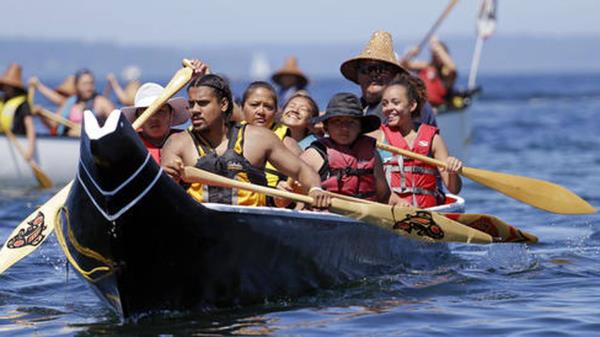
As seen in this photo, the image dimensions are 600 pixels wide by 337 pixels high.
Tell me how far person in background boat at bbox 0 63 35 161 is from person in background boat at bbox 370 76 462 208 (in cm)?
831

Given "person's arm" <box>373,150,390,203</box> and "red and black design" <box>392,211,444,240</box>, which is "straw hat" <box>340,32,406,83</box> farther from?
"red and black design" <box>392,211,444,240</box>

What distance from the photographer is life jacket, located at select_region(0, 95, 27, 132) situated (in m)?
16.6

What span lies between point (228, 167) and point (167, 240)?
812 mm

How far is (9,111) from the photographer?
16609 mm

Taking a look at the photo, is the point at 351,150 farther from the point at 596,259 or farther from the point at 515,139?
the point at 515,139

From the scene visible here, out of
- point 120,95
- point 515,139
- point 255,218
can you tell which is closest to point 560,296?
point 255,218

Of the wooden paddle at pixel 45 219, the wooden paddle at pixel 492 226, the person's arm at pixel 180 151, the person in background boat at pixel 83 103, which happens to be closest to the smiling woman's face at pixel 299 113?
the wooden paddle at pixel 45 219

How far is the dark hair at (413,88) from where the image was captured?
9.24 metres

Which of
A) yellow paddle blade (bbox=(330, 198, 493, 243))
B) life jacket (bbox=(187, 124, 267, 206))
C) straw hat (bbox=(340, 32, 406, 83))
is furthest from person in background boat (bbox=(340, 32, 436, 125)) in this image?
life jacket (bbox=(187, 124, 267, 206))

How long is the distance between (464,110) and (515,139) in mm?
8037

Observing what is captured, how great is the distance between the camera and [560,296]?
8.29m

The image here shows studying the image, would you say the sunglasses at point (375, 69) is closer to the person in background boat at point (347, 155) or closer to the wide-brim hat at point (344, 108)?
the person in background boat at point (347, 155)

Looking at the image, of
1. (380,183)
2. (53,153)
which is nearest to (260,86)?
(380,183)

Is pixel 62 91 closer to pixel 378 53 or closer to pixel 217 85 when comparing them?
pixel 378 53
